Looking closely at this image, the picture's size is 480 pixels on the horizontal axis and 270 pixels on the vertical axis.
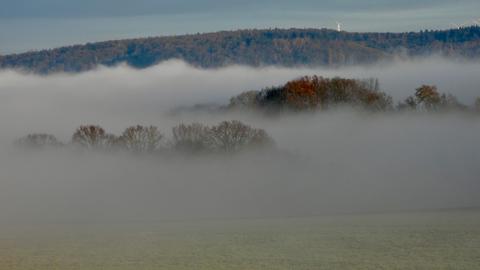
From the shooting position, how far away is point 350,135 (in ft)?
352

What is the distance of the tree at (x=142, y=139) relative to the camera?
103 m

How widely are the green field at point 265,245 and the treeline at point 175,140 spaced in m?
40.0

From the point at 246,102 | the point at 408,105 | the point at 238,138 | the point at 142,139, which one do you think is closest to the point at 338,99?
the point at 408,105

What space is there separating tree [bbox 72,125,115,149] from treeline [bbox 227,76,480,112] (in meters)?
23.7

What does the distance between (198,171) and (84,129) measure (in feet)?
101

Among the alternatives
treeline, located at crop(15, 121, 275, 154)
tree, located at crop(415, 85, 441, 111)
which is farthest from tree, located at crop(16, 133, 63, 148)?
tree, located at crop(415, 85, 441, 111)

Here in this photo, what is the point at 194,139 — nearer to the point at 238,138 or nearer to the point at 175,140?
the point at 175,140

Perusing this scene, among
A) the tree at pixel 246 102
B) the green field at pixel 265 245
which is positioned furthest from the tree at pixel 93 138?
the green field at pixel 265 245

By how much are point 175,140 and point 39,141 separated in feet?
86.2

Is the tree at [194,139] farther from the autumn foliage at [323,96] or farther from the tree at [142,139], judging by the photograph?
the autumn foliage at [323,96]

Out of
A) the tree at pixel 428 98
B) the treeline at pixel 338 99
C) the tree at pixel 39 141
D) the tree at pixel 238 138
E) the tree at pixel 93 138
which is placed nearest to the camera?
the tree at pixel 238 138

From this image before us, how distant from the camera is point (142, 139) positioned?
350ft

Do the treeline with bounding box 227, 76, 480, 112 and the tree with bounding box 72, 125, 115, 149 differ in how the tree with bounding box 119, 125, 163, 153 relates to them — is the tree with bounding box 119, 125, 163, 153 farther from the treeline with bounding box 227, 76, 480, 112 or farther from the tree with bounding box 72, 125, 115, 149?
the treeline with bounding box 227, 76, 480, 112

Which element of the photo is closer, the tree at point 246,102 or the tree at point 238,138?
the tree at point 238,138
